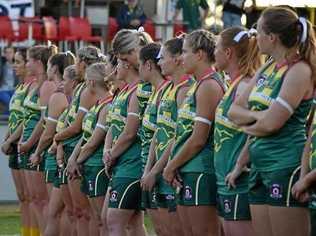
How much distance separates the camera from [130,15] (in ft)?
57.0

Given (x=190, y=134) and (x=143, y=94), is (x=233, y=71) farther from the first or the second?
(x=143, y=94)

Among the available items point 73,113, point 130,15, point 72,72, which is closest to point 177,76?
point 73,113

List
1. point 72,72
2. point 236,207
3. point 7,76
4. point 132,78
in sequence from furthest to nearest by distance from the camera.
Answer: point 7,76, point 72,72, point 132,78, point 236,207

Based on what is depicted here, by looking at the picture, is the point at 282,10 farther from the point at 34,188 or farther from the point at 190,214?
the point at 34,188

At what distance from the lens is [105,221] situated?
28.6 feet

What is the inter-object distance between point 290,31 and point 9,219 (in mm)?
8360

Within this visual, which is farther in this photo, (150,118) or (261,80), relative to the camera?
(150,118)

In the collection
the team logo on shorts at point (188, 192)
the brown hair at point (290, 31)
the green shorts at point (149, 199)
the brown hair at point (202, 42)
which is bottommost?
the green shorts at point (149, 199)

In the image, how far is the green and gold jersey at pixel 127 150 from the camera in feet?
27.9

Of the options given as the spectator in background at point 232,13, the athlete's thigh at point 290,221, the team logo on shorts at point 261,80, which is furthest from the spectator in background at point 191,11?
the athlete's thigh at point 290,221

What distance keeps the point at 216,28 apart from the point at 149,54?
9.26m

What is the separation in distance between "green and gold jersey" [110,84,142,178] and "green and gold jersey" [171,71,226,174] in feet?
3.82

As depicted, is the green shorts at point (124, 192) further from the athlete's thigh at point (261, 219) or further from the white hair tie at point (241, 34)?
the athlete's thigh at point (261, 219)

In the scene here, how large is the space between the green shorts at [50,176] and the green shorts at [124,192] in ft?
5.53
